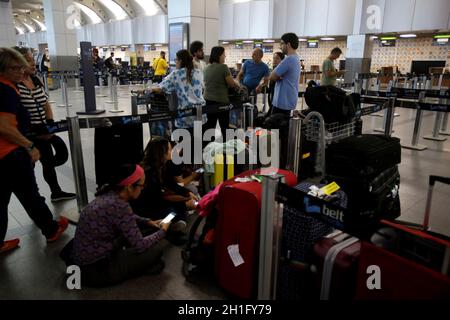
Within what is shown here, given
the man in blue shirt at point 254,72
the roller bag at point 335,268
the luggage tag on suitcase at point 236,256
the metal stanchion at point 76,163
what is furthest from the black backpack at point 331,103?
the man in blue shirt at point 254,72

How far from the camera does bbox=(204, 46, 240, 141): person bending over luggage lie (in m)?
4.46

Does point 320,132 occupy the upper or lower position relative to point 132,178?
upper

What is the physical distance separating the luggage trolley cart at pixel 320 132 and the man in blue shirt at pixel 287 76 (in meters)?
1.16

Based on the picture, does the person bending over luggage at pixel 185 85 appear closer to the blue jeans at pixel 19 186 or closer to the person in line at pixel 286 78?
the person in line at pixel 286 78

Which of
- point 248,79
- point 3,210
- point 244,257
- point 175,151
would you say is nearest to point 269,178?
point 244,257

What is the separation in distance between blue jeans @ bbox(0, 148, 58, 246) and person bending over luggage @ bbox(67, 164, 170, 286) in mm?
611

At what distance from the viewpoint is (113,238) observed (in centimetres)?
226

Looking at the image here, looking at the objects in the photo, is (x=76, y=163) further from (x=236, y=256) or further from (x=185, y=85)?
(x=236, y=256)

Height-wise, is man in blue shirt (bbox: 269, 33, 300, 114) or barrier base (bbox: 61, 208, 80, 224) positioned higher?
man in blue shirt (bbox: 269, 33, 300, 114)

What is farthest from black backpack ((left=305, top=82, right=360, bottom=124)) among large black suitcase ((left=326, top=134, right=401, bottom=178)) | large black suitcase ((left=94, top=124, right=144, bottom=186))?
large black suitcase ((left=94, top=124, right=144, bottom=186))

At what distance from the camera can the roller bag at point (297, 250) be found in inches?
75.3

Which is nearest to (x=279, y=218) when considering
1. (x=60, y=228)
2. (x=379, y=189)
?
(x=379, y=189)

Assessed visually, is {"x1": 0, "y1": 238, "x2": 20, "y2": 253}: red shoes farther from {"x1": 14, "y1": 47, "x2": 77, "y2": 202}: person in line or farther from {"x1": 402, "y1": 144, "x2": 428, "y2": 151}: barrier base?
{"x1": 402, "y1": 144, "x2": 428, "y2": 151}: barrier base

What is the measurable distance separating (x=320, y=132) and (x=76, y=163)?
2.25 m
